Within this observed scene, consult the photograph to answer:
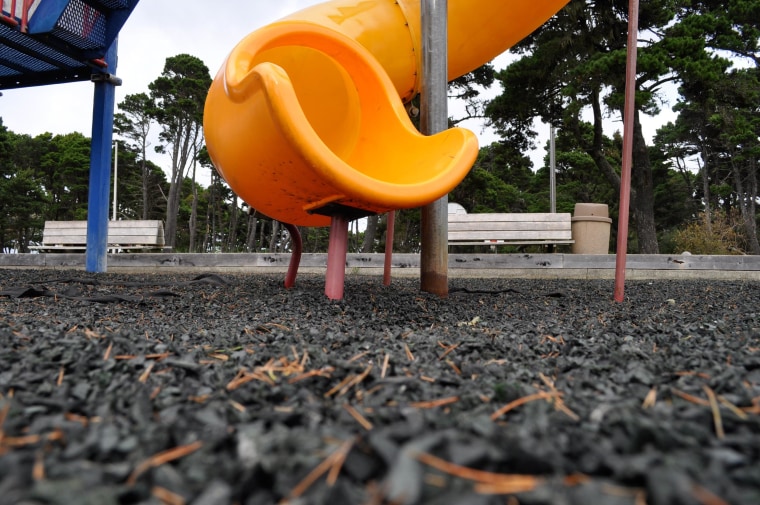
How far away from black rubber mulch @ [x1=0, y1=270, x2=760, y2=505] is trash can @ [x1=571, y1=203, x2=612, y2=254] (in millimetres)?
5453

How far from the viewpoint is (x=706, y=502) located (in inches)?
16.3

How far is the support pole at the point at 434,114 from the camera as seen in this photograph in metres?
3.01

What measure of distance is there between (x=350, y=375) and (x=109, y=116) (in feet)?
19.0

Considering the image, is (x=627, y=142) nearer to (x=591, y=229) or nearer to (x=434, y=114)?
(x=434, y=114)

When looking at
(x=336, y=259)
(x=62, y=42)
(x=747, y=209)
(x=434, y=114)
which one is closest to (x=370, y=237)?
(x=62, y=42)

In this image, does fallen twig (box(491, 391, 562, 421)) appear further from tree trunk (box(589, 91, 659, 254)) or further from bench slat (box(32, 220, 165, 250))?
tree trunk (box(589, 91, 659, 254))

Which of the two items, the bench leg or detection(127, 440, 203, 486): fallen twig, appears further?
the bench leg

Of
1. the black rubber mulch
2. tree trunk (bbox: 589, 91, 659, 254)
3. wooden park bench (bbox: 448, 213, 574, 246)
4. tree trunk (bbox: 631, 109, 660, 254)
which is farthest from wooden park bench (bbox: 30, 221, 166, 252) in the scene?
A: tree trunk (bbox: 631, 109, 660, 254)

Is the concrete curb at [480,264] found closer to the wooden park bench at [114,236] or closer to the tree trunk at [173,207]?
the wooden park bench at [114,236]

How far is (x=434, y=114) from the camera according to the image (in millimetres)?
3041

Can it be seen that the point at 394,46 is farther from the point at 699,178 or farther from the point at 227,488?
the point at 699,178

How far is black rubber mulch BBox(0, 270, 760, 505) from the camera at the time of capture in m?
0.47

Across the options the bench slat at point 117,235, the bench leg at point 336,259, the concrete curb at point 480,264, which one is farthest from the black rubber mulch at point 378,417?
the bench slat at point 117,235

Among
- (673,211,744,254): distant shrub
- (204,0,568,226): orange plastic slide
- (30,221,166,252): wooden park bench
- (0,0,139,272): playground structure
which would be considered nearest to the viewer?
(204,0,568,226): orange plastic slide
